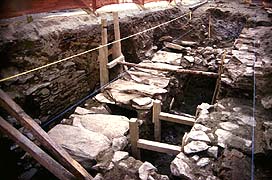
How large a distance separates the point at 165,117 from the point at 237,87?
52.8 inches

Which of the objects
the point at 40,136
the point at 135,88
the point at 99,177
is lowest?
the point at 99,177

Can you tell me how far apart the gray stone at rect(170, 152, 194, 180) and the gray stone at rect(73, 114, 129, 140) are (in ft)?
3.74

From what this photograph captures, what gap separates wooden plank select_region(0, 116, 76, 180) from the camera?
264 centimetres

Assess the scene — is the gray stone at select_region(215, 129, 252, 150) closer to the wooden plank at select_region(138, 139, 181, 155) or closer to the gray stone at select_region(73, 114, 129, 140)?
the wooden plank at select_region(138, 139, 181, 155)

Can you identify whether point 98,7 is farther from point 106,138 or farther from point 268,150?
point 268,150

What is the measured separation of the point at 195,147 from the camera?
3.01 metres

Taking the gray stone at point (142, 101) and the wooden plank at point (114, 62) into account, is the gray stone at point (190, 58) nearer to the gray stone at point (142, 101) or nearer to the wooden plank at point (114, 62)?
the wooden plank at point (114, 62)

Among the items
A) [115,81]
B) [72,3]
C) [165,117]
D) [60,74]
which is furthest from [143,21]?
[165,117]

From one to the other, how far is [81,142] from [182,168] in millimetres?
1521

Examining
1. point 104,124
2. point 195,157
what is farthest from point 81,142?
point 195,157

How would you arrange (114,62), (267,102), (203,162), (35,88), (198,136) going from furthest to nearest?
(114,62), (35,88), (267,102), (198,136), (203,162)

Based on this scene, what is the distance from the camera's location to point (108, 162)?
3.13 m

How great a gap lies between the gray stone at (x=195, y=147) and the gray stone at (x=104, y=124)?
1125 millimetres

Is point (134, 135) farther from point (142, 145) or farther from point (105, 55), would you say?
point (105, 55)
